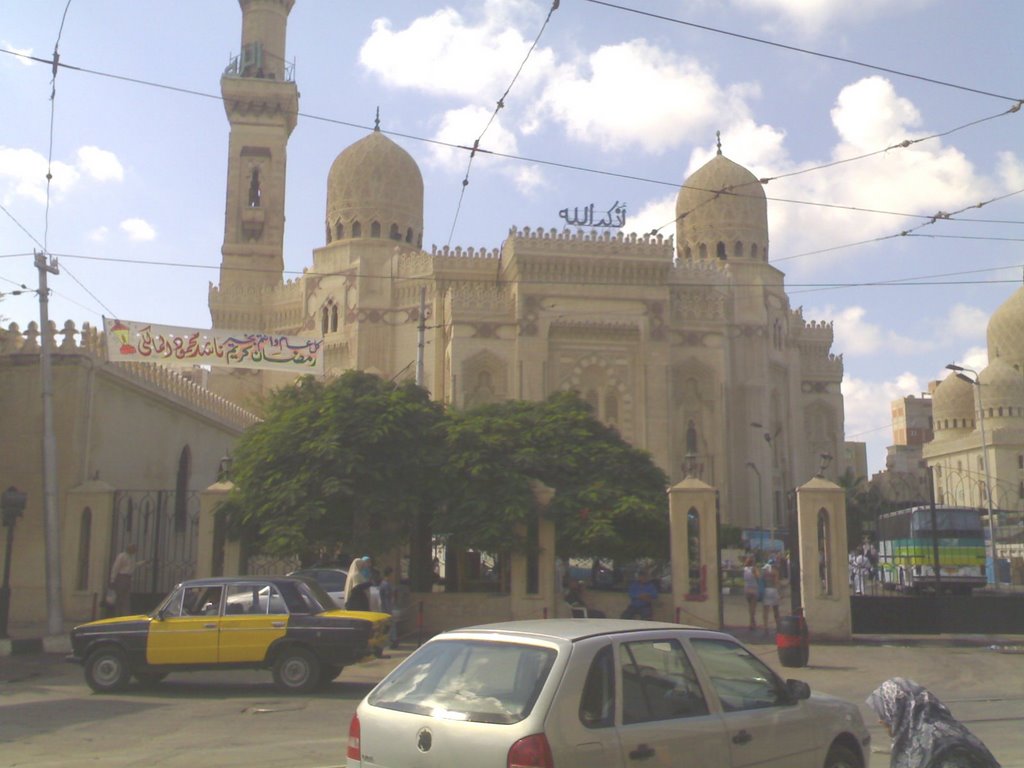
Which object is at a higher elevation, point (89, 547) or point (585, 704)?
point (89, 547)

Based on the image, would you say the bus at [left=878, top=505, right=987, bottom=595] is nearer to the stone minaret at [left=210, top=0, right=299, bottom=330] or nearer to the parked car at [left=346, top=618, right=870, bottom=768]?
the parked car at [left=346, top=618, right=870, bottom=768]

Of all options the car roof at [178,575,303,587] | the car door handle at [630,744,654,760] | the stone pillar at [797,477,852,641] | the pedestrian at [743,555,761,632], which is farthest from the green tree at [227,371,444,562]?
the car door handle at [630,744,654,760]

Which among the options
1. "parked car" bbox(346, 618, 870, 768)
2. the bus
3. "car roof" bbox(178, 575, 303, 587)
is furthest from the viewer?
the bus

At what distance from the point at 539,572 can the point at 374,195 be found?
1175 inches

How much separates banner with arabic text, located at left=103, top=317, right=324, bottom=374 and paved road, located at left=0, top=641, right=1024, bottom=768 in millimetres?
7229

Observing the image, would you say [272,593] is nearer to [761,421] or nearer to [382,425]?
[382,425]

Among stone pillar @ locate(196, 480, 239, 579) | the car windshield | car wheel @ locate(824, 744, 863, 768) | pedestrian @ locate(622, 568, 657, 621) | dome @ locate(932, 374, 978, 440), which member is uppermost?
dome @ locate(932, 374, 978, 440)

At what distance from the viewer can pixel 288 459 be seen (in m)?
15.7

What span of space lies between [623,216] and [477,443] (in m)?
26.0

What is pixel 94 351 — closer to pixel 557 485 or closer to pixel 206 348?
pixel 206 348

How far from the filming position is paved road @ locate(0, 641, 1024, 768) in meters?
6.94

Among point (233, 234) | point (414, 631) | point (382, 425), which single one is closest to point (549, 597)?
point (414, 631)

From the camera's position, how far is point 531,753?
12.0 feet

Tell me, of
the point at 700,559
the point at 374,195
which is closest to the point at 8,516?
the point at 700,559
